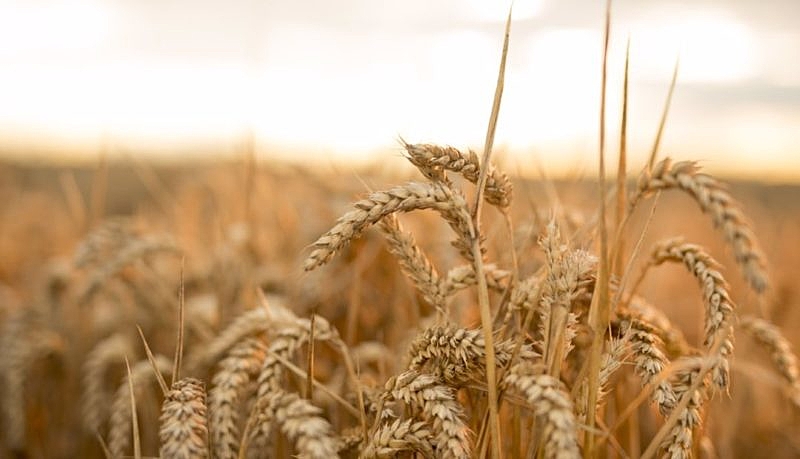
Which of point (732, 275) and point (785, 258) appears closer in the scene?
point (732, 275)

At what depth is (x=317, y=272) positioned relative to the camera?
2.82m

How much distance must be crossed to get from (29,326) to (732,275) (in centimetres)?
329

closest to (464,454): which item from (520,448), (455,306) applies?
(520,448)

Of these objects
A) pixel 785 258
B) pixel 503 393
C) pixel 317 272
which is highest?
pixel 503 393

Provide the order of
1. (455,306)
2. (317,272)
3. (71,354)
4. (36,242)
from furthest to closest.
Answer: (36,242)
(71,354)
(317,272)
(455,306)

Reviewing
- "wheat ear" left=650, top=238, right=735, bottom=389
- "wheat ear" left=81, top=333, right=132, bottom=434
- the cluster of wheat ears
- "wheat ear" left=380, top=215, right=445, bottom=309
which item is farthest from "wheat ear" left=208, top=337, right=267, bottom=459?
"wheat ear" left=81, top=333, right=132, bottom=434

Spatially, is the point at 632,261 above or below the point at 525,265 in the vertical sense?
above

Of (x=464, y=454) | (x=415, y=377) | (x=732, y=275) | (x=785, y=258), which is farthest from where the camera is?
(x=785, y=258)

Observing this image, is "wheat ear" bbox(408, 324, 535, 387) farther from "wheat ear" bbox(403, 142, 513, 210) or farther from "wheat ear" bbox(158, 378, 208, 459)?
"wheat ear" bbox(158, 378, 208, 459)

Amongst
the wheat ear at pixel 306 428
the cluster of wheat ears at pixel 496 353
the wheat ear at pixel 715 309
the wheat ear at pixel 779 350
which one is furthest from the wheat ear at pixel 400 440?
the wheat ear at pixel 779 350

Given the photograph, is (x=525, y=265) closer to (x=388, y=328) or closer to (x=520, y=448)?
(x=520, y=448)

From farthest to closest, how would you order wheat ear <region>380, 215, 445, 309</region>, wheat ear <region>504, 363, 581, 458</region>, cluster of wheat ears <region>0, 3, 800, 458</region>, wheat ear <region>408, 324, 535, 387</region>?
wheat ear <region>380, 215, 445, 309</region>, wheat ear <region>408, 324, 535, 387</region>, cluster of wheat ears <region>0, 3, 800, 458</region>, wheat ear <region>504, 363, 581, 458</region>

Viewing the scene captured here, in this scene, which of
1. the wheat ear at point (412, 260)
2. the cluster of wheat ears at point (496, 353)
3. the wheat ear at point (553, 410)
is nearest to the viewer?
the wheat ear at point (553, 410)

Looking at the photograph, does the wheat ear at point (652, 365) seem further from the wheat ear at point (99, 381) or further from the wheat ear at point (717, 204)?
the wheat ear at point (99, 381)
